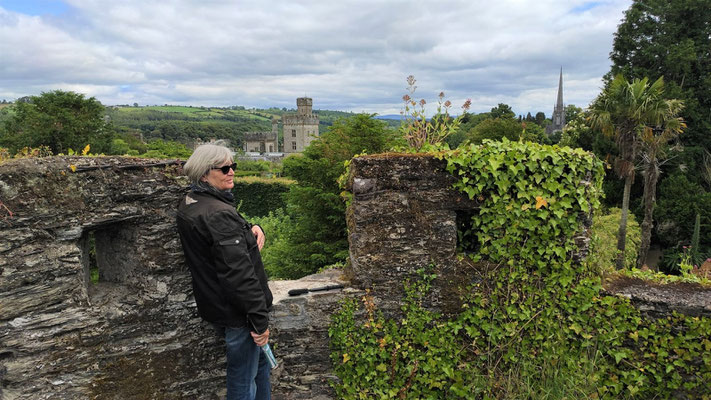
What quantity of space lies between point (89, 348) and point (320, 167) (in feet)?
29.5

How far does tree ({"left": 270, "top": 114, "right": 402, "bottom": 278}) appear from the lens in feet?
37.4

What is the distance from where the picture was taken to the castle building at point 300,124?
79.8 m

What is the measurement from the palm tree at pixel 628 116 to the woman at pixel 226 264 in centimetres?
1474

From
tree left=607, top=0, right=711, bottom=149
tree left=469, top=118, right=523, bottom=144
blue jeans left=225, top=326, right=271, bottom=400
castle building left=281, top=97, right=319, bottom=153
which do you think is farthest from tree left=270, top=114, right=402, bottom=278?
castle building left=281, top=97, right=319, bottom=153

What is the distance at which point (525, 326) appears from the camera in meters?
3.85

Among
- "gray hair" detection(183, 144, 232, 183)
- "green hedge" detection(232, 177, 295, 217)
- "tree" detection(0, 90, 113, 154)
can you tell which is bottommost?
"green hedge" detection(232, 177, 295, 217)

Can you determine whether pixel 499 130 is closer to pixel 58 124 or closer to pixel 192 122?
pixel 58 124

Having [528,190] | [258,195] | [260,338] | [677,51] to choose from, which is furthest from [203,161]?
[258,195]

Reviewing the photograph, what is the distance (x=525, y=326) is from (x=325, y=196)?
7905mm

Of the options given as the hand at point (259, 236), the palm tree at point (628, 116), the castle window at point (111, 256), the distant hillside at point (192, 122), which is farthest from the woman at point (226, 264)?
the distant hillside at point (192, 122)

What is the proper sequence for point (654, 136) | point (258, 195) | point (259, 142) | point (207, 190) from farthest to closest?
point (259, 142) → point (258, 195) → point (654, 136) → point (207, 190)

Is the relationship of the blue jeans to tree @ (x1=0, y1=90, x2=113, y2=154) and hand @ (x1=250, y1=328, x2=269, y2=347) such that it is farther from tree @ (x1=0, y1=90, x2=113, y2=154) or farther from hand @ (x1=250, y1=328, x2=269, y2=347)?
tree @ (x1=0, y1=90, x2=113, y2=154)

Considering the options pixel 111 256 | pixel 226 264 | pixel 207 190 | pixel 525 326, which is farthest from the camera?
pixel 525 326

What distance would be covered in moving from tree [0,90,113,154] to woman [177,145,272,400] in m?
26.7
